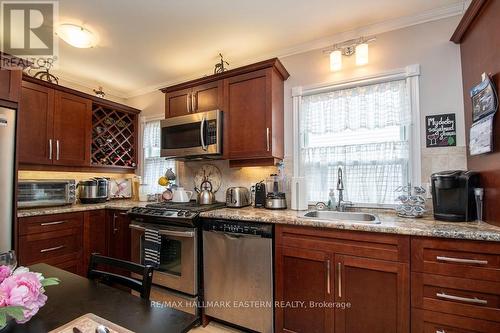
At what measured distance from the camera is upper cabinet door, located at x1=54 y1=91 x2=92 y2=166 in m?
2.60

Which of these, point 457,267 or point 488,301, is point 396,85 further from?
point 488,301

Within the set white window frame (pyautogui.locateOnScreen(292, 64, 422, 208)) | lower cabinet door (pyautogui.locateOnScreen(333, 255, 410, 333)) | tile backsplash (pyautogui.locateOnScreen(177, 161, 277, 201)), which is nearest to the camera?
lower cabinet door (pyautogui.locateOnScreen(333, 255, 410, 333))

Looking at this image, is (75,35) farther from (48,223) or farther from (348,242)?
(348,242)

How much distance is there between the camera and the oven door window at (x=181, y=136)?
2.48m

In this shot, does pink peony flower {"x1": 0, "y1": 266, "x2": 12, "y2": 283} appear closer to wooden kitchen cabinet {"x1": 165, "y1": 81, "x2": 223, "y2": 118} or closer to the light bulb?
wooden kitchen cabinet {"x1": 165, "y1": 81, "x2": 223, "y2": 118}

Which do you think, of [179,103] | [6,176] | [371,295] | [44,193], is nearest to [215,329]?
[371,295]

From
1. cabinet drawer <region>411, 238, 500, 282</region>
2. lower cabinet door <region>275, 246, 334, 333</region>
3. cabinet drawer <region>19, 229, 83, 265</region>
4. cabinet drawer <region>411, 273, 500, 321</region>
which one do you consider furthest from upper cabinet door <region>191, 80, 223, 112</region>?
cabinet drawer <region>411, 273, 500, 321</region>

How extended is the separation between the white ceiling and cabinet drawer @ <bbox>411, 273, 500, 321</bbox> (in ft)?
6.44

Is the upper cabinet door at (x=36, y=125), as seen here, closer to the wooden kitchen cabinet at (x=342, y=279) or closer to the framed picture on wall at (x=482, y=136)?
the wooden kitchen cabinet at (x=342, y=279)

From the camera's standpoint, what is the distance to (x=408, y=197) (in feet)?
5.95

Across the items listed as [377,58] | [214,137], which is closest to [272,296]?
[214,137]

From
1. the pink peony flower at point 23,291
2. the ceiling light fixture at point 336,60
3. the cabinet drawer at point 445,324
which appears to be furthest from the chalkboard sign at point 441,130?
the pink peony flower at point 23,291

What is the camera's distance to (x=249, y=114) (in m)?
2.29

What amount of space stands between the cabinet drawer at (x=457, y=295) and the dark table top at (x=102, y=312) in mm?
1299
